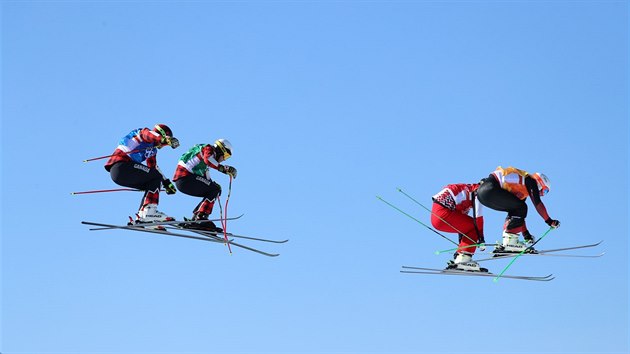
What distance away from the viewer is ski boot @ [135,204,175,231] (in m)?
27.0

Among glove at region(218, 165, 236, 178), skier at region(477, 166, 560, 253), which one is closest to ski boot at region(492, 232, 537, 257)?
skier at region(477, 166, 560, 253)

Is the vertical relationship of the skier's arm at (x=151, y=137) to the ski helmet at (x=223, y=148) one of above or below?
below

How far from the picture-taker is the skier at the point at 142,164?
26.8m

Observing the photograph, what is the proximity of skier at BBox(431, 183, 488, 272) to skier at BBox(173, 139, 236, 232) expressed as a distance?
4.26m

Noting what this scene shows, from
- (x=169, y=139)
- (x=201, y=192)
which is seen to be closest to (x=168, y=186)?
(x=201, y=192)

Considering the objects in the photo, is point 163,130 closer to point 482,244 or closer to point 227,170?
point 227,170

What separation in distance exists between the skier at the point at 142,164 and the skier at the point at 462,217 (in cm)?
547

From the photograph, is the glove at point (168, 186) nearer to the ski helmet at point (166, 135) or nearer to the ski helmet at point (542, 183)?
the ski helmet at point (166, 135)

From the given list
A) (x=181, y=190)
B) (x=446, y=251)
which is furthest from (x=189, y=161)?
(x=446, y=251)

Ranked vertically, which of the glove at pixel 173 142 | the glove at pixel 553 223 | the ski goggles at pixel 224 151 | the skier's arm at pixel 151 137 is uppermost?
the ski goggles at pixel 224 151

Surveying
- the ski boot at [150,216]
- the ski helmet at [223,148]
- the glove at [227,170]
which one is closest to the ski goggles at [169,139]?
the ski helmet at [223,148]

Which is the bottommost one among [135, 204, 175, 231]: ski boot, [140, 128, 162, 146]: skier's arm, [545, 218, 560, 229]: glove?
[135, 204, 175, 231]: ski boot

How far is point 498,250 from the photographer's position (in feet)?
90.2

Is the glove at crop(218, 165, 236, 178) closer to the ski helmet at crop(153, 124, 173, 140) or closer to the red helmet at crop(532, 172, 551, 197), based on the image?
the ski helmet at crop(153, 124, 173, 140)
